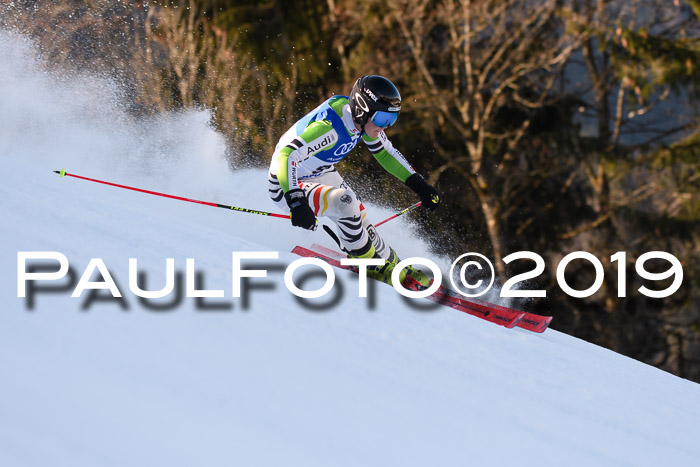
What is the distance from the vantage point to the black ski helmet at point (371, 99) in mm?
3850

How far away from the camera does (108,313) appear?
2055 millimetres

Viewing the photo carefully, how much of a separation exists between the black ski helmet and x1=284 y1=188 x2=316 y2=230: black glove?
2.02 ft

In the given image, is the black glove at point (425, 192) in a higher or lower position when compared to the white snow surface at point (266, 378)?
higher

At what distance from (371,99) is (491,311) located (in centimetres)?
158

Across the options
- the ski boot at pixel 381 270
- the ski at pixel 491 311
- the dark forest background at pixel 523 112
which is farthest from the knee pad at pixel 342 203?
the dark forest background at pixel 523 112


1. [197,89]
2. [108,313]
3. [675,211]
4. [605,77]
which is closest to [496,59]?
[605,77]

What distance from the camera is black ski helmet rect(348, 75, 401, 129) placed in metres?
3.85

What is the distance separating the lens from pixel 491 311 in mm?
4371

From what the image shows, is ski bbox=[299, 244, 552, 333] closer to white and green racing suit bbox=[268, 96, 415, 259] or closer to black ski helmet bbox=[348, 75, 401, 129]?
white and green racing suit bbox=[268, 96, 415, 259]

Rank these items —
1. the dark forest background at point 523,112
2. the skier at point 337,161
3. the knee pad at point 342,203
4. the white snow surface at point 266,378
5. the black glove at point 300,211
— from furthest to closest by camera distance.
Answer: the dark forest background at point 523,112, the knee pad at point 342,203, the skier at point 337,161, the black glove at point 300,211, the white snow surface at point 266,378

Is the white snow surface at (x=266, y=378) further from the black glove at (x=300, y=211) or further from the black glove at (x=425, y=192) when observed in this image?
the black glove at (x=425, y=192)

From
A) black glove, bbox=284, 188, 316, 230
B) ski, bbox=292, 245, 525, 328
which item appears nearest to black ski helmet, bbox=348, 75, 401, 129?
black glove, bbox=284, 188, 316, 230

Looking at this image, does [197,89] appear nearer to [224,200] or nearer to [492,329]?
[224,200]

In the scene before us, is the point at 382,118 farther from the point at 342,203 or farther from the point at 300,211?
the point at 300,211
